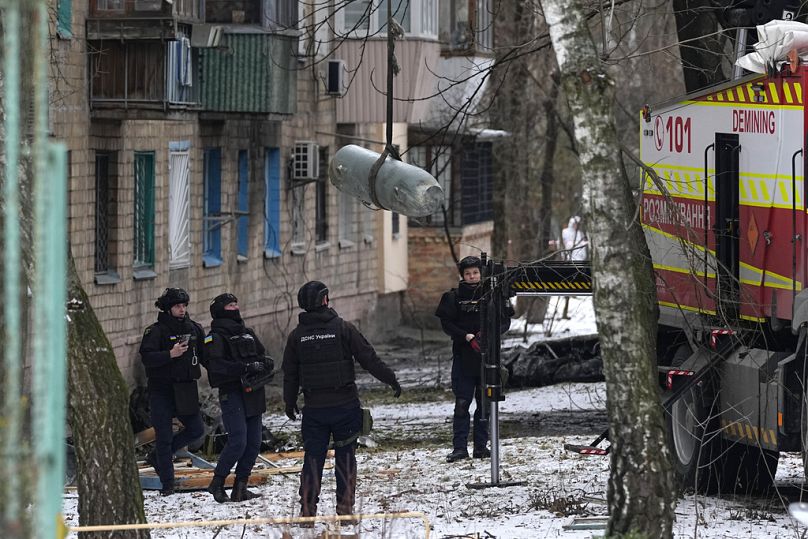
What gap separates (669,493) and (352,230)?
2122 centimetres

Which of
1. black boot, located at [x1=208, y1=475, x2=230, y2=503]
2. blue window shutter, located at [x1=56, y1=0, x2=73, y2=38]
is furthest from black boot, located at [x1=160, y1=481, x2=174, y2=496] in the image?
blue window shutter, located at [x1=56, y1=0, x2=73, y2=38]

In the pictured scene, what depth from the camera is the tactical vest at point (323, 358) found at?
402 inches

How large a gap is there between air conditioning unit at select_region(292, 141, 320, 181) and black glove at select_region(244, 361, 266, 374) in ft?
45.4

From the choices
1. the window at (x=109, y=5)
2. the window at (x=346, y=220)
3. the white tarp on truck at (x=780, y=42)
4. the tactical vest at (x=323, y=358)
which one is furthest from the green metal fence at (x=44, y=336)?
the window at (x=346, y=220)

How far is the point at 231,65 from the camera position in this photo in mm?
21109

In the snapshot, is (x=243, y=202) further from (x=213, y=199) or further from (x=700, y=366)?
(x=700, y=366)

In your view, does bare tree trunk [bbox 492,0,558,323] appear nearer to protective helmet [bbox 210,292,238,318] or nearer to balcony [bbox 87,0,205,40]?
balcony [bbox 87,0,205,40]

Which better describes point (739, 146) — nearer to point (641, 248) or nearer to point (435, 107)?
point (641, 248)

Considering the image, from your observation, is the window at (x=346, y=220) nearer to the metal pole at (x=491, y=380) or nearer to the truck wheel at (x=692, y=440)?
the metal pole at (x=491, y=380)

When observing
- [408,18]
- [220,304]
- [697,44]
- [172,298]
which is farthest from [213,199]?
[220,304]

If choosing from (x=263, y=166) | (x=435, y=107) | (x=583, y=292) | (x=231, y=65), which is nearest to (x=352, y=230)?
(x=435, y=107)

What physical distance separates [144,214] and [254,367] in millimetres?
9355

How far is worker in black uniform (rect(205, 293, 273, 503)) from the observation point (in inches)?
447

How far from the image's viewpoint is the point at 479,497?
1113 cm
